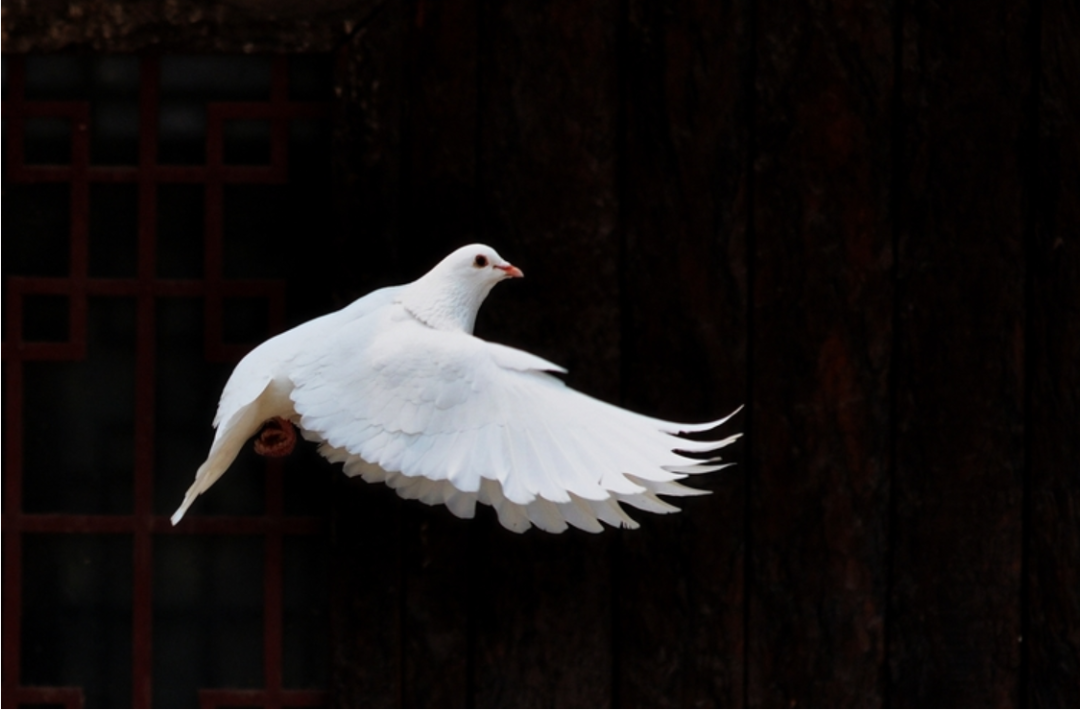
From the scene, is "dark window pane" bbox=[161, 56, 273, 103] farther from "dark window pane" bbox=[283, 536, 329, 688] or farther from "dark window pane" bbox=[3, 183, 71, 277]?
"dark window pane" bbox=[283, 536, 329, 688]

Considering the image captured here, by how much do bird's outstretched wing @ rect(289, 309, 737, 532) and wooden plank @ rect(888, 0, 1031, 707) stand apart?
0.42 m

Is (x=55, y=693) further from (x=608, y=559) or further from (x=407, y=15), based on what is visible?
(x=407, y=15)


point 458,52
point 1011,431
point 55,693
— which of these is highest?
point 458,52

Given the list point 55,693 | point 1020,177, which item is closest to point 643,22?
point 1020,177

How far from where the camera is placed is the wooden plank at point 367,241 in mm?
1426

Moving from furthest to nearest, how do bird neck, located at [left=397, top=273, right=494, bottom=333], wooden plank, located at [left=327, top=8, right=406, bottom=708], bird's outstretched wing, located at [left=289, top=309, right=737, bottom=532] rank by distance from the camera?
wooden plank, located at [left=327, top=8, right=406, bottom=708], bird neck, located at [left=397, top=273, right=494, bottom=333], bird's outstretched wing, located at [left=289, top=309, right=737, bottom=532]

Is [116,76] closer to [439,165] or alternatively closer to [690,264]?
[439,165]

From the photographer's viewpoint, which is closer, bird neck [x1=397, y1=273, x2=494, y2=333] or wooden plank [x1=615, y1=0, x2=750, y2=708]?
bird neck [x1=397, y1=273, x2=494, y2=333]

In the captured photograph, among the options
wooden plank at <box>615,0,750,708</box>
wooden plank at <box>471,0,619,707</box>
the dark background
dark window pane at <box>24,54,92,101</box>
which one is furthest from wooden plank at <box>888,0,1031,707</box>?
dark window pane at <box>24,54,92,101</box>

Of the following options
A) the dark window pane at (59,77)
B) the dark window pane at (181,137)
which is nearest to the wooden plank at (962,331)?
the dark window pane at (181,137)

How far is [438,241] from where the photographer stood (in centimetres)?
142

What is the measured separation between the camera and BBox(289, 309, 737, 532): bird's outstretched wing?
1075mm

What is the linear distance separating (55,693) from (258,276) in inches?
21.7

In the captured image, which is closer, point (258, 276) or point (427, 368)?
point (427, 368)
